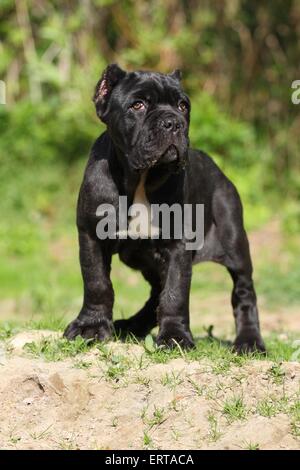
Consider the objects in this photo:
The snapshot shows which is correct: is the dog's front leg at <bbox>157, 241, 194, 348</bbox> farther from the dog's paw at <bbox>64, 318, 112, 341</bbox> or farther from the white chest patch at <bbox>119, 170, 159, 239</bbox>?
the dog's paw at <bbox>64, 318, 112, 341</bbox>

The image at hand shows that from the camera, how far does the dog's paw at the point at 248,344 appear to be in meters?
5.54

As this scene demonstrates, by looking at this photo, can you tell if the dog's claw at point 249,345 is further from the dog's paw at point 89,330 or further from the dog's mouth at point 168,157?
the dog's mouth at point 168,157

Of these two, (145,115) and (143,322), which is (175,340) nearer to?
(143,322)

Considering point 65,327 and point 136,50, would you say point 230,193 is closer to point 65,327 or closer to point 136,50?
point 65,327

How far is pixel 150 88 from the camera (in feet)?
16.9

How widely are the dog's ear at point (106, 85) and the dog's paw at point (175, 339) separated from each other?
4.40 ft

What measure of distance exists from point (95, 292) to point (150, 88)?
48.1 inches

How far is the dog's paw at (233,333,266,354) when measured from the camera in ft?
18.2

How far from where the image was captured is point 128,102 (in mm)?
5168

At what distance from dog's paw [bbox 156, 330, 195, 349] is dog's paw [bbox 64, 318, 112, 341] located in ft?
1.13

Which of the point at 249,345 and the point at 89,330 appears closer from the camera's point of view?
the point at 89,330

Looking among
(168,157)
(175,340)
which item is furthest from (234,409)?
(168,157)

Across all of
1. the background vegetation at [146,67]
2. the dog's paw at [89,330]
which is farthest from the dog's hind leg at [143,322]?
the background vegetation at [146,67]

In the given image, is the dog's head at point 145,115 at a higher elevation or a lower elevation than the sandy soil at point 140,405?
higher
